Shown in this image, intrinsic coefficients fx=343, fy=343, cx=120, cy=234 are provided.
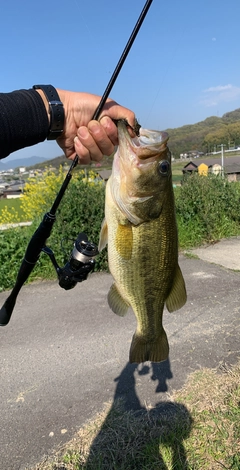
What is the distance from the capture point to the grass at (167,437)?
9.71 ft

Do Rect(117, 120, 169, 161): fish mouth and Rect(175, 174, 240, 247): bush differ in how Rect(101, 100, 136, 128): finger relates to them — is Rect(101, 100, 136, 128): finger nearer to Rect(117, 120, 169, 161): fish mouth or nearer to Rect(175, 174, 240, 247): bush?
Rect(117, 120, 169, 161): fish mouth

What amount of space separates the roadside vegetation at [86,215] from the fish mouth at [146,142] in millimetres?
4234

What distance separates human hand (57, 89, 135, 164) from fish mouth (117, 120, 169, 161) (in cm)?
11

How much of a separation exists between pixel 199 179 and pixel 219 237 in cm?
192

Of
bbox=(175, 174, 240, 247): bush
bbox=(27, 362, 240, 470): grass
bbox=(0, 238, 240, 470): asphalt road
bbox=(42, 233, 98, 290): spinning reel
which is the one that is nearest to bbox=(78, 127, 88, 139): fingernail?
bbox=(42, 233, 98, 290): spinning reel

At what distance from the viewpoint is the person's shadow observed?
2.97 metres

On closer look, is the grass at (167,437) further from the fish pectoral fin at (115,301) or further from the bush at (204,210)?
the bush at (204,210)

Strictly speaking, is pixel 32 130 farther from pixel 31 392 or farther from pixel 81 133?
pixel 31 392

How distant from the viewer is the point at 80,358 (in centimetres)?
470

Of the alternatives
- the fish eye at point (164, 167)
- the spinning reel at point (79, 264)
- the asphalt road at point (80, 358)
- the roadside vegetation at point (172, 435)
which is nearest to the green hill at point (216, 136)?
the asphalt road at point (80, 358)

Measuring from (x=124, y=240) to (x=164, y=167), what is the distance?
461mm

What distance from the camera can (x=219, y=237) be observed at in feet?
35.0

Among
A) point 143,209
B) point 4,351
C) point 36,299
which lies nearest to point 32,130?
point 143,209

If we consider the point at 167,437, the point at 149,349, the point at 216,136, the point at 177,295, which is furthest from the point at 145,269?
the point at 216,136
